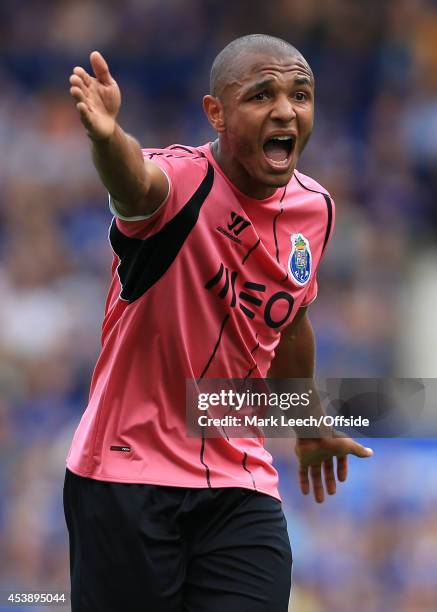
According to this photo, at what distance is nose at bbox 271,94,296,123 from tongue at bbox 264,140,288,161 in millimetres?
120

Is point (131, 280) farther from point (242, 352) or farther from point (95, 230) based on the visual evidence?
point (95, 230)

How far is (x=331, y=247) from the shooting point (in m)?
8.69

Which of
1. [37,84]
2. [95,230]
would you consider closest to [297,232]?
[95,230]

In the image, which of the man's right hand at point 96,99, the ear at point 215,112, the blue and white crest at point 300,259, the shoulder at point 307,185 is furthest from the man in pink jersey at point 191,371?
the shoulder at point 307,185

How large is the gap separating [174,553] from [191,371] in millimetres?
600

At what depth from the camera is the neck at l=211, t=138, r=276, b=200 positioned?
12.9ft

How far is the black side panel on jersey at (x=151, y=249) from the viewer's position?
3.61 metres

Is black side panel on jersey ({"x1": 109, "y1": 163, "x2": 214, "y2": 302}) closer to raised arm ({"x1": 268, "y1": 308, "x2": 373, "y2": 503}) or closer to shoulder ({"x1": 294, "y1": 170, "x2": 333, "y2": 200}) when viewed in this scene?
shoulder ({"x1": 294, "y1": 170, "x2": 333, "y2": 200})

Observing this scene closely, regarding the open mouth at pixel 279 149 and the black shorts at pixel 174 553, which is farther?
the open mouth at pixel 279 149

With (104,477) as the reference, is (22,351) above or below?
above

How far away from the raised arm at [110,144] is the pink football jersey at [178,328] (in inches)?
5.8

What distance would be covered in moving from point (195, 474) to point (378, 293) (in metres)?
4.98

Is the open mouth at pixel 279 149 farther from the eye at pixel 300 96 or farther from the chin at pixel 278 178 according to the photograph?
the eye at pixel 300 96

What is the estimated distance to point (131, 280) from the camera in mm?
3705
